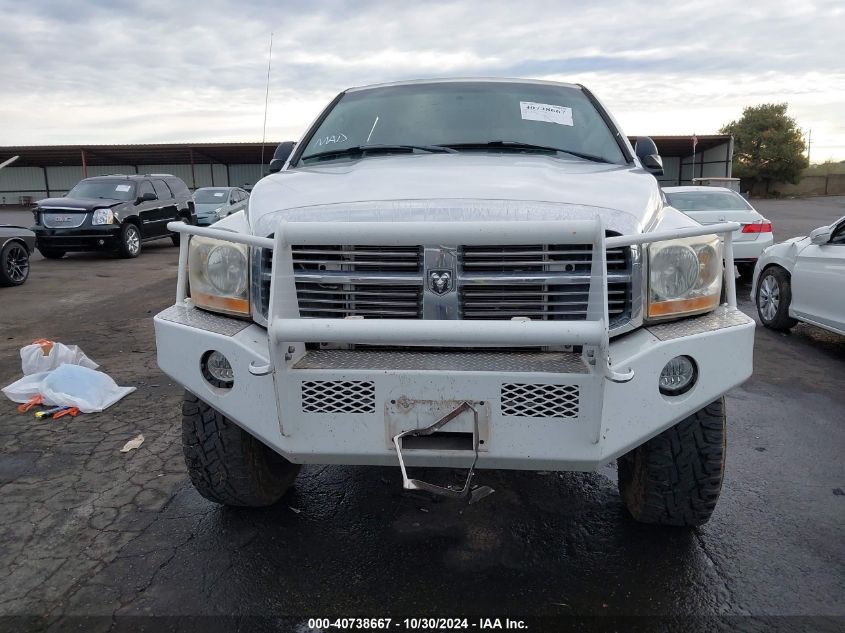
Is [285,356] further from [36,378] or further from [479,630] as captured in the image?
[36,378]

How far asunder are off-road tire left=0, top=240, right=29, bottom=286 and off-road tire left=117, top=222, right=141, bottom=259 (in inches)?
148

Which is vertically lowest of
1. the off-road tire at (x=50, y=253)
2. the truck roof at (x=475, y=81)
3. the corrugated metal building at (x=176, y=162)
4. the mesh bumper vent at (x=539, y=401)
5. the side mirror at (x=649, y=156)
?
the off-road tire at (x=50, y=253)

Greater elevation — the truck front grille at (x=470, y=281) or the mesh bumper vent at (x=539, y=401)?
the truck front grille at (x=470, y=281)

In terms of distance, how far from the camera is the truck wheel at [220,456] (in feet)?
8.91

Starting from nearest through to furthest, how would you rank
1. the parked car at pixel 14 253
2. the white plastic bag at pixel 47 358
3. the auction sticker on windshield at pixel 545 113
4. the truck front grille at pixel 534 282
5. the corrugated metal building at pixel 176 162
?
the truck front grille at pixel 534 282 < the auction sticker on windshield at pixel 545 113 < the white plastic bag at pixel 47 358 < the parked car at pixel 14 253 < the corrugated metal building at pixel 176 162

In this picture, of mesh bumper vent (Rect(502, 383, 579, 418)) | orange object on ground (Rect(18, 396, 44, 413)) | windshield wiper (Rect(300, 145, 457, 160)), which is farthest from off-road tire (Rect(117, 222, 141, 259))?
mesh bumper vent (Rect(502, 383, 579, 418))

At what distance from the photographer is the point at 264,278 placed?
2.31 m

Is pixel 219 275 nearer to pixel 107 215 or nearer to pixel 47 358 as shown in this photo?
pixel 47 358

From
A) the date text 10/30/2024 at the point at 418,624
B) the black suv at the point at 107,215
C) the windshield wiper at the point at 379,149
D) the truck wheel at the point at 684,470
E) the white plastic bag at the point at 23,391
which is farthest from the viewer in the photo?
the black suv at the point at 107,215

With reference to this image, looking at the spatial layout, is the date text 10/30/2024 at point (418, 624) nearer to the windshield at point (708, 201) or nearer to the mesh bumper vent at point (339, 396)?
the mesh bumper vent at point (339, 396)

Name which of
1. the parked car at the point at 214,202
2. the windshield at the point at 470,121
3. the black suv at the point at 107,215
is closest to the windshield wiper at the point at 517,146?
the windshield at the point at 470,121

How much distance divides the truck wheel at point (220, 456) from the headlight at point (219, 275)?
472 millimetres

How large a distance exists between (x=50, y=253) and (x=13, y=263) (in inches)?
170

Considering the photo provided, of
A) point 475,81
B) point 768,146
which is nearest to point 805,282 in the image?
point 475,81
